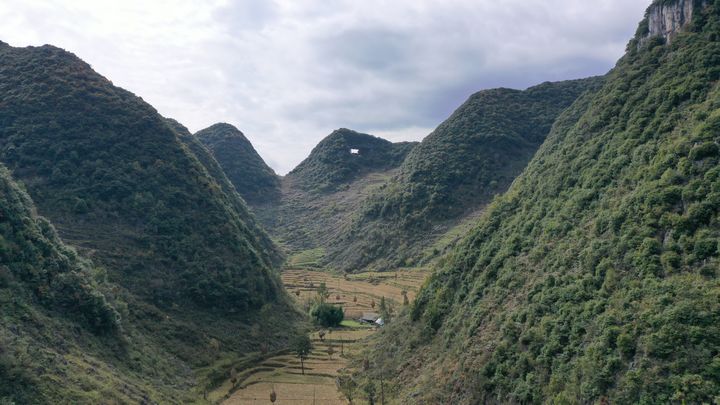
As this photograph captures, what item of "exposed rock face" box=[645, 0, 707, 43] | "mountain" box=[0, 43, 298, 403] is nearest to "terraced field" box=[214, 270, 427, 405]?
"mountain" box=[0, 43, 298, 403]

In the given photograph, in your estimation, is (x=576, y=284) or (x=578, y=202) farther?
(x=578, y=202)

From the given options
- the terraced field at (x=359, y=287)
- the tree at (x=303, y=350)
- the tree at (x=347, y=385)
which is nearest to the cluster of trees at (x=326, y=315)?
the terraced field at (x=359, y=287)

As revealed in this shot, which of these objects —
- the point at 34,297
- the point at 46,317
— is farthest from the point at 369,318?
the point at 34,297

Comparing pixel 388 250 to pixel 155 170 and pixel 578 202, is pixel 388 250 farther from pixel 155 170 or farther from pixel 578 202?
pixel 578 202

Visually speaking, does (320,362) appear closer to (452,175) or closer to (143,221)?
(143,221)

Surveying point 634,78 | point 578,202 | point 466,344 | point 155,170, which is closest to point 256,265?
point 155,170

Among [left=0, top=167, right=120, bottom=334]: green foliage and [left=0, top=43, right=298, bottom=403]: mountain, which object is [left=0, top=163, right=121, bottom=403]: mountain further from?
[left=0, top=43, right=298, bottom=403]: mountain
